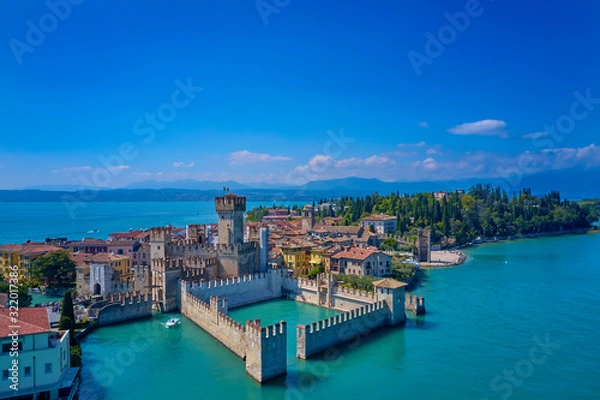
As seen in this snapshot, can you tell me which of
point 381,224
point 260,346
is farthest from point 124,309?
point 381,224

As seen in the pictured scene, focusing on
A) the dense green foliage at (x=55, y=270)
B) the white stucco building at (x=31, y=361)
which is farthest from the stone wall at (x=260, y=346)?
the dense green foliage at (x=55, y=270)

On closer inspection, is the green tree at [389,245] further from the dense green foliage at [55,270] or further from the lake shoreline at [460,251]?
the dense green foliage at [55,270]

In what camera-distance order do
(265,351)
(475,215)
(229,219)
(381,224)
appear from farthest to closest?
(475,215)
(381,224)
(229,219)
(265,351)

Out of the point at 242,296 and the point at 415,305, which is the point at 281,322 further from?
the point at 415,305

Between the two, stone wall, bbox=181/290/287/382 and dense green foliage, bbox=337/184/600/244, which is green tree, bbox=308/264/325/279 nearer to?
stone wall, bbox=181/290/287/382

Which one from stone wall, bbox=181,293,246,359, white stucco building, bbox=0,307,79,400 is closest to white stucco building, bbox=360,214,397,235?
stone wall, bbox=181,293,246,359

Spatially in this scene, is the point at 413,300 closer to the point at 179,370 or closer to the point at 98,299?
the point at 179,370
